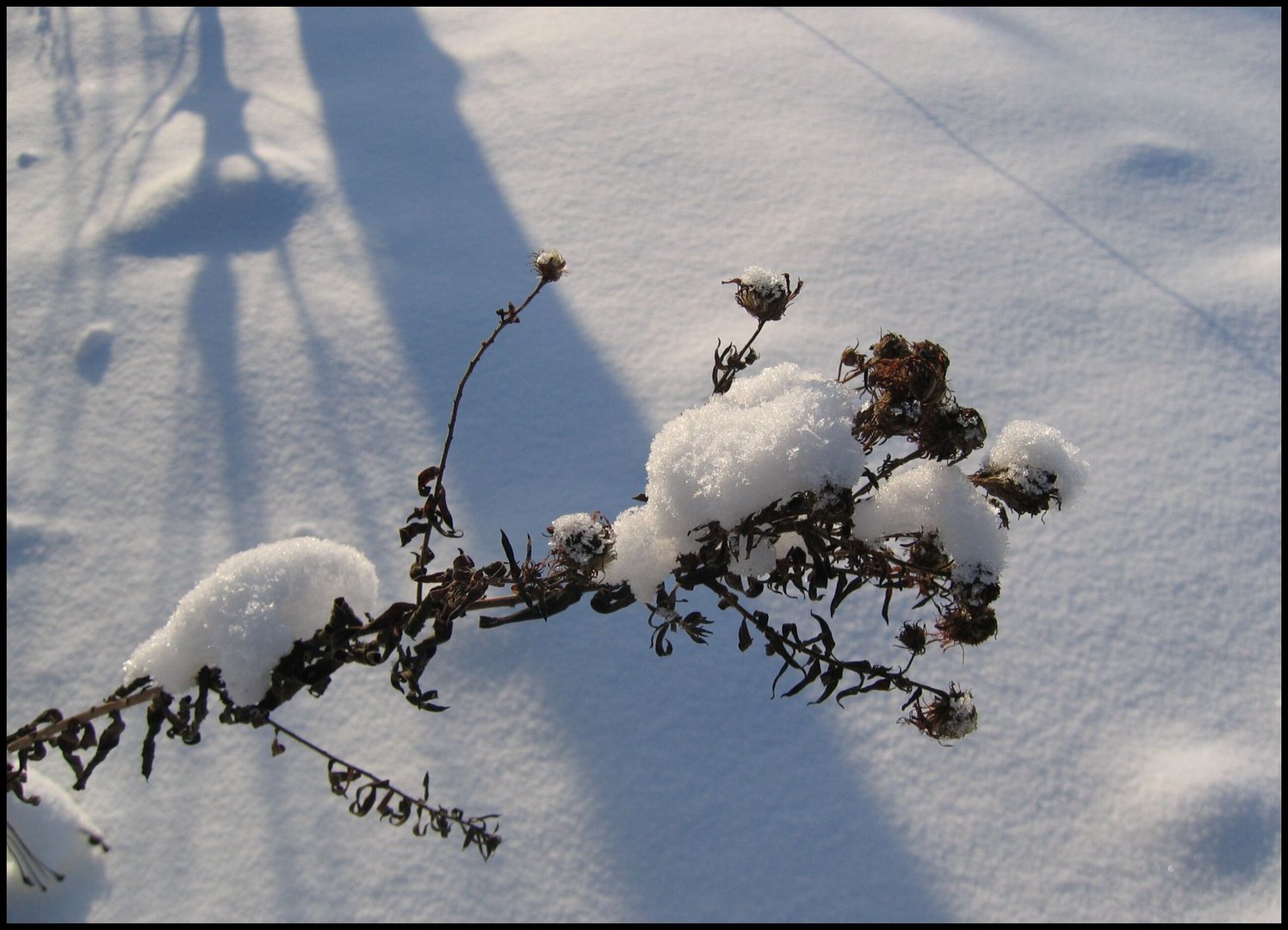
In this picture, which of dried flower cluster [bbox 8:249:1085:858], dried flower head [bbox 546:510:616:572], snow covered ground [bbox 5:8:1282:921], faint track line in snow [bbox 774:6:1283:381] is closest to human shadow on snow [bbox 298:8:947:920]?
snow covered ground [bbox 5:8:1282:921]

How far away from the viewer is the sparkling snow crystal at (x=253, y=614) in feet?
2.48

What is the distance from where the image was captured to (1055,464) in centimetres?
73

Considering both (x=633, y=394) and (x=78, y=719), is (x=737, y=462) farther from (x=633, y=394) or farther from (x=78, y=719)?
(x=633, y=394)

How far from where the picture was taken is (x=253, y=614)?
2.57 ft

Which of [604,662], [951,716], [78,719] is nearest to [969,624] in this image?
[951,716]

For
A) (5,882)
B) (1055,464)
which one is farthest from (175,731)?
(5,882)

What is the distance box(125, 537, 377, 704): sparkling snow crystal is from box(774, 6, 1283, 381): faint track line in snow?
2.64 m

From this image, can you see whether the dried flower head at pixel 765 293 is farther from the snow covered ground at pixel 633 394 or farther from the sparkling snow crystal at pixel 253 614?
the snow covered ground at pixel 633 394

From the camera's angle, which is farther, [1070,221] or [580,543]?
[1070,221]

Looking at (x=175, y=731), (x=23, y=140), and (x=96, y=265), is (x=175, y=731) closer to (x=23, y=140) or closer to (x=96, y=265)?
(x=96, y=265)

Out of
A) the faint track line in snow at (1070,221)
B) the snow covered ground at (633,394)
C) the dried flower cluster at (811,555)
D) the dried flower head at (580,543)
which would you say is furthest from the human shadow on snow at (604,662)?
the faint track line in snow at (1070,221)

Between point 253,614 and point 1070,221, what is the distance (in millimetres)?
2945

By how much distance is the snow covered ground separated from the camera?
163cm

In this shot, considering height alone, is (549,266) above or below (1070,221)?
above
